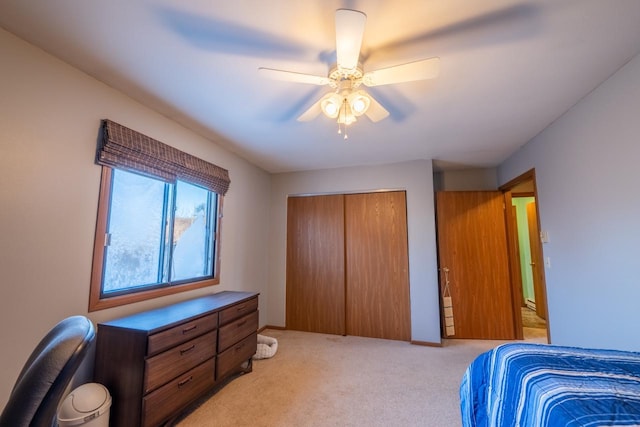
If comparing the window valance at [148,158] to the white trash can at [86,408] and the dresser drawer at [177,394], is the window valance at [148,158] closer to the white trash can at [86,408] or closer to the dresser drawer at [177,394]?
the white trash can at [86,408]

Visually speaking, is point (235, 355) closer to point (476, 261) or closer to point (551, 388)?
point (551, 388)

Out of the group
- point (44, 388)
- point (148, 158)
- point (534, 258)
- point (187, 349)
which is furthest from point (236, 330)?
point (534, 258)

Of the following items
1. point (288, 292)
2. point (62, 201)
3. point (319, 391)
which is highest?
point (62, 201)

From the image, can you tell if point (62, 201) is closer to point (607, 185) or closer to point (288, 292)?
point (288, 292)

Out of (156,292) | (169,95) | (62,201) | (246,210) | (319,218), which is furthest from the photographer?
(319,218)

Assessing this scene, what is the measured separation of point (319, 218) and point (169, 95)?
2.47 meters

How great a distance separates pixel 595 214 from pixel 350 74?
2.14 meters

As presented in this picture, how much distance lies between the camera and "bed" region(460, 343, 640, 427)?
2.96 feet

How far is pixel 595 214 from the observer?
6.79ft

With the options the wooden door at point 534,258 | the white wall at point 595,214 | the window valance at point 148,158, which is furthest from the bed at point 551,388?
the wooden door at point 534,258

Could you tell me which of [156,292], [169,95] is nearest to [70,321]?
[156,292]

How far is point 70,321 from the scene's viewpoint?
867mm

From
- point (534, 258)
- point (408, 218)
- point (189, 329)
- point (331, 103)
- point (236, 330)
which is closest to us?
point (331, 103)

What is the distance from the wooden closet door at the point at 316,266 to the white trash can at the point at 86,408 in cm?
258
